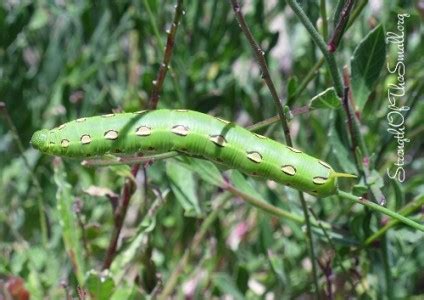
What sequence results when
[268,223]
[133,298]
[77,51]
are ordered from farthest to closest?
1. [77,51]
2. [268,223]
3. [133,298]

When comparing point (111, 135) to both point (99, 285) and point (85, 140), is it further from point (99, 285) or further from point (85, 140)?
point (99, 285)

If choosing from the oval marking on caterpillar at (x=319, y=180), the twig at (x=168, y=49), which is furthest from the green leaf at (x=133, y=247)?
the oval marking on caterpillar at (x=319, y=180)

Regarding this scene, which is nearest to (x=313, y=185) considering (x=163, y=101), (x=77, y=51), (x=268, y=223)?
(x=268, y=223)

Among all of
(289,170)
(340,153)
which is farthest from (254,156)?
(340,153)

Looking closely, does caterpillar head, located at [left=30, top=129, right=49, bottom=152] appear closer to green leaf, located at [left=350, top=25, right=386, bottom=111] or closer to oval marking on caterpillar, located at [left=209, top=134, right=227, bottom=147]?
oval marking on caterpillar, located at [left=209, top=134, right=227, bottom=147]

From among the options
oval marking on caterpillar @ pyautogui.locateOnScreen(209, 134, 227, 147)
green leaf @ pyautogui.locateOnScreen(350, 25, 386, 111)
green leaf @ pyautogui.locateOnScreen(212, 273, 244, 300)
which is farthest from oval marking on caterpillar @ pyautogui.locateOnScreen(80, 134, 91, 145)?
green leaf @ pyautogui.locateOnScreen(212, 273, 244, 300)

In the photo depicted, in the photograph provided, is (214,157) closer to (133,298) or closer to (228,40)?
(133,298)

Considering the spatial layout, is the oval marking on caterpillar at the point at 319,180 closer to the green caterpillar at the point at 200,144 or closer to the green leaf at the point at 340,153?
the green caterpillar at the point at 200,144
